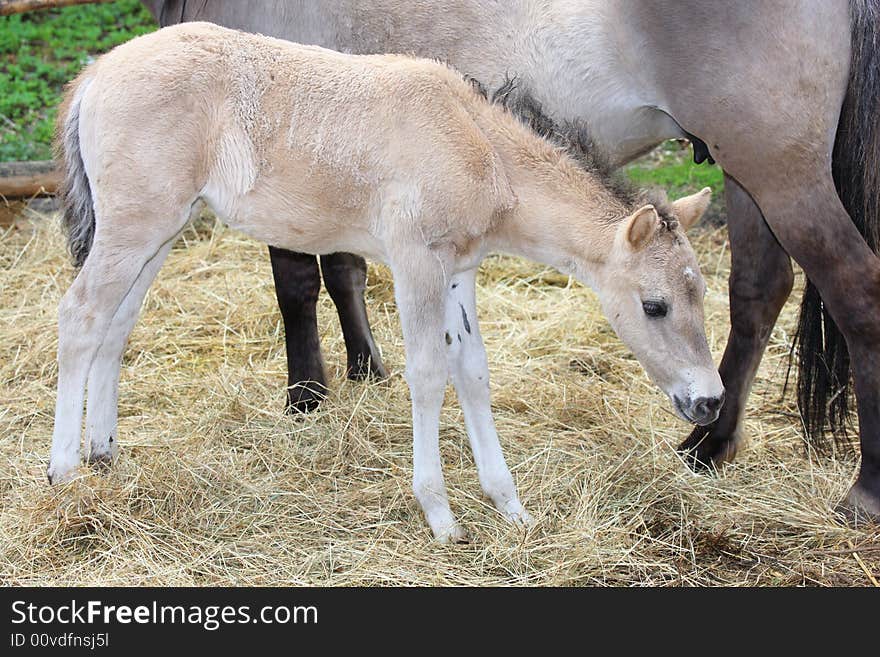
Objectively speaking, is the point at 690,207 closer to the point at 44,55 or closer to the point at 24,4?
the point at 24,4

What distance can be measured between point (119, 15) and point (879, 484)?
7.79m

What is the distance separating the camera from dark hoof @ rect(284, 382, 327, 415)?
4.88 m

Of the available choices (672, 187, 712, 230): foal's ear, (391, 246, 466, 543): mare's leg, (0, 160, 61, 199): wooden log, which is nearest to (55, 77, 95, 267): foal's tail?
(391, 246, 466, 543): mare's leg

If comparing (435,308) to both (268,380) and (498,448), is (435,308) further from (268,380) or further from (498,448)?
(268,380)

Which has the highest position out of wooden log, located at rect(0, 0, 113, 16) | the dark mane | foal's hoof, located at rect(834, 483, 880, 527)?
the dark mane

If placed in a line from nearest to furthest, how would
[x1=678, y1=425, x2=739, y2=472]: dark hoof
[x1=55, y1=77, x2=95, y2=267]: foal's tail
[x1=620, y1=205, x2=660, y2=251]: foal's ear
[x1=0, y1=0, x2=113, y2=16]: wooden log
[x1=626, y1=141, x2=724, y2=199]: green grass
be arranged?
[x1=620, y1=205, x2=660, y2=251]: foal's ear, [x1=55, y1=77, x2=95, y2=267]: foal's tail, [x1=678, y1=425, x2=739, y2=472]: dark hoof, [x1=0, y1=0, x2=113, y2=16]: wooden log, [x1=626, y1=141, x2=724, y2=199]: green grass

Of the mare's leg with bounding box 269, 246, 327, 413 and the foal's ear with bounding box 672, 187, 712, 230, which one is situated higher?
the foal's ear with bounding box 672, 187, 712, 230

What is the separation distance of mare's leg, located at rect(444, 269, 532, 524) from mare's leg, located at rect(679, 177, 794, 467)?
39.2 inches

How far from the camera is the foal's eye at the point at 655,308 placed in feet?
11.5

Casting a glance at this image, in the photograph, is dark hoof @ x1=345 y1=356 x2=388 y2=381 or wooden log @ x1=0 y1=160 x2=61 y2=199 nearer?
dark hoof @ x1=345 y1=356 x2=388 y2=381

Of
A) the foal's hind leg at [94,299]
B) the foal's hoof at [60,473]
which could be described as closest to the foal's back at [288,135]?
the foal's hind leg at [94,299]

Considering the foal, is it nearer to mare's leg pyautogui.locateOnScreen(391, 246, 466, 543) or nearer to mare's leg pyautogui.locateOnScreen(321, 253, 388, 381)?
mare's leg pyautogui.locateOnScreen(391, 246, 466, 543)

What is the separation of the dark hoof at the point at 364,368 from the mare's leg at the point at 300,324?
0.86 feet

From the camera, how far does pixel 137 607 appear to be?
10.7ft
